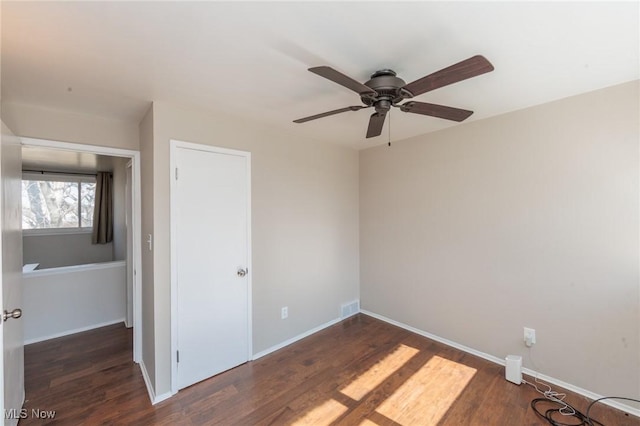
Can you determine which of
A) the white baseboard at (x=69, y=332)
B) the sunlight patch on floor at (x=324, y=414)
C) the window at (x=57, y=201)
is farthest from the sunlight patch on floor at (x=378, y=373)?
the window at (x=57, y=201)

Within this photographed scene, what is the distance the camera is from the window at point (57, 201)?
16.0 feet

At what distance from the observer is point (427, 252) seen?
10.4 ft

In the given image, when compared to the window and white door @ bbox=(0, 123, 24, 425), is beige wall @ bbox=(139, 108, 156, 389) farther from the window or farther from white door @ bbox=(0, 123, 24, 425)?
the window

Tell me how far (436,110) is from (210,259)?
2173mm

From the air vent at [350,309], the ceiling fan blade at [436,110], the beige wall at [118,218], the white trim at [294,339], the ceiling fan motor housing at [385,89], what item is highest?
the ceiling fan motor housing at [385,89]

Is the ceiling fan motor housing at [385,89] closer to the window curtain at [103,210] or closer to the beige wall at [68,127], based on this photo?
the beige wall at [68,127]

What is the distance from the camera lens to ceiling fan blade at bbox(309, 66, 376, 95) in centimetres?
124

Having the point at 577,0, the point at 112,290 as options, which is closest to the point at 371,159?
the point at 577,0

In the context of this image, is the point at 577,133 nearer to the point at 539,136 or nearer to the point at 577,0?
the point at 539,136

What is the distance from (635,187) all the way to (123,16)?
331 cm

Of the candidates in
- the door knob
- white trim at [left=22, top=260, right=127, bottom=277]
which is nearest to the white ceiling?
the door knob

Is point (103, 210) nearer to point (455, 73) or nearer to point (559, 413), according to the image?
point (455, 73)

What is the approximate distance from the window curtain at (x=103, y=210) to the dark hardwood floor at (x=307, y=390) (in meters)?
2.68

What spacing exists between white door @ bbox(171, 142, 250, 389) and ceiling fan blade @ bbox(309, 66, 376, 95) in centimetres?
152
